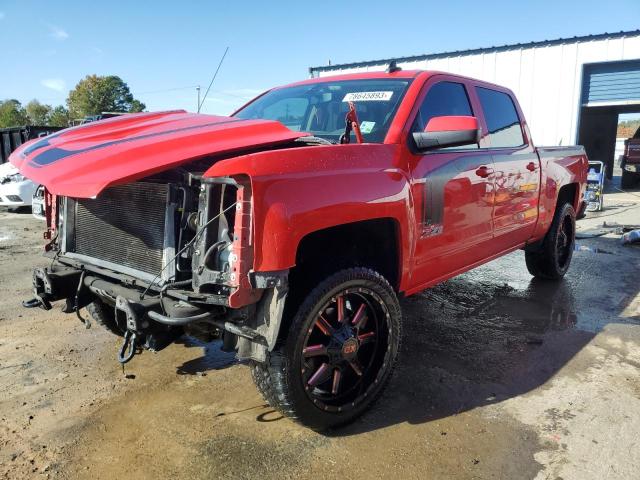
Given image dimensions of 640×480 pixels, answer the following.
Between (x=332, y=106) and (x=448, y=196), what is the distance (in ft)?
3.45

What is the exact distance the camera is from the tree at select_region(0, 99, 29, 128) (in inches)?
2457

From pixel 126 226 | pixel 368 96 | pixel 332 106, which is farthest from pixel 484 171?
pixel 126 226

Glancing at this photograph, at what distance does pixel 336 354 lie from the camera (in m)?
2.74

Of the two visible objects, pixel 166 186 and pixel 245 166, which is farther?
pixel 166 186

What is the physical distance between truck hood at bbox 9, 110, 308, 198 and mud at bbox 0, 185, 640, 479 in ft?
4.46

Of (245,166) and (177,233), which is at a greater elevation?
(245,166)

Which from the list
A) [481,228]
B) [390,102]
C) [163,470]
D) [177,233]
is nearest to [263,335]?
[177,233]

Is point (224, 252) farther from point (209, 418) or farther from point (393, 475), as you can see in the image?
point (393, 475)

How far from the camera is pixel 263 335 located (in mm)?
2357

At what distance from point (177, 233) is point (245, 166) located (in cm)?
57

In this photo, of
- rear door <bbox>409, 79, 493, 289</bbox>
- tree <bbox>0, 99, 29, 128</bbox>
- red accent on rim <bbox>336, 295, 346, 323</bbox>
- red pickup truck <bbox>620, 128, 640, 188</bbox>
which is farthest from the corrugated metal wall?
tree <bbox>0, 99, 29, 128</bbox>

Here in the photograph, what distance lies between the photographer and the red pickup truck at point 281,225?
2.29m

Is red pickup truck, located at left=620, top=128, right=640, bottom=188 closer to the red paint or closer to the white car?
the red paint

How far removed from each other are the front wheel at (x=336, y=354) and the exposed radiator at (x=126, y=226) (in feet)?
2.59
